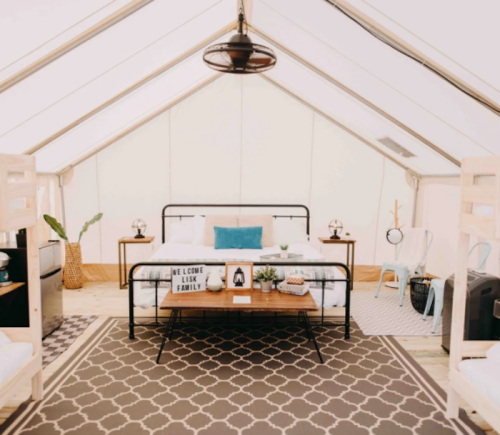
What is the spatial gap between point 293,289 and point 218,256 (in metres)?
1.15

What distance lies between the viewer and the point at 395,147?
5039mm

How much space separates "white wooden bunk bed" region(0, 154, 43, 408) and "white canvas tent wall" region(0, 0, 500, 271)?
0.75 m

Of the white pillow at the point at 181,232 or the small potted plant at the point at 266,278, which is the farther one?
the white pillow at the point at 181,232

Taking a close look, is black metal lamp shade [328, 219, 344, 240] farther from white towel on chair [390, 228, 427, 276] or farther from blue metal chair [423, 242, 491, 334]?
blue metal chair [423, 242, 491, 334]

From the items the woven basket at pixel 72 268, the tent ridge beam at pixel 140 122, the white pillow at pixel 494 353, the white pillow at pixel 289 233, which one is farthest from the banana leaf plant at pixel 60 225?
the white pillow at pixel 494 353

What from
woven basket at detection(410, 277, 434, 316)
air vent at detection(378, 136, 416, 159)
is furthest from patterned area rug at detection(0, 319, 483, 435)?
air vent at detection(378, 136, 416, 159)

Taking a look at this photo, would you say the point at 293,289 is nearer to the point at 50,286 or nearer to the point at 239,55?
the point at 239,55

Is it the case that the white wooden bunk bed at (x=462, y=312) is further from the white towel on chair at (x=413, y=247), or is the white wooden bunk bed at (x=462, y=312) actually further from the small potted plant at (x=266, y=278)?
the white towel on chair at (x=413, y=247)

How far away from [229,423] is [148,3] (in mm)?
2776

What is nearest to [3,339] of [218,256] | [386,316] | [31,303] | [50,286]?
[31,303]

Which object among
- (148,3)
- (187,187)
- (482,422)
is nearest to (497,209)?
(482,422)

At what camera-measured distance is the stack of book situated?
3445 mm

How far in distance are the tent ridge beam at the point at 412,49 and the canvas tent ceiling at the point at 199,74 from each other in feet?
0.35

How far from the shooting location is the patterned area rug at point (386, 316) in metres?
3.86
